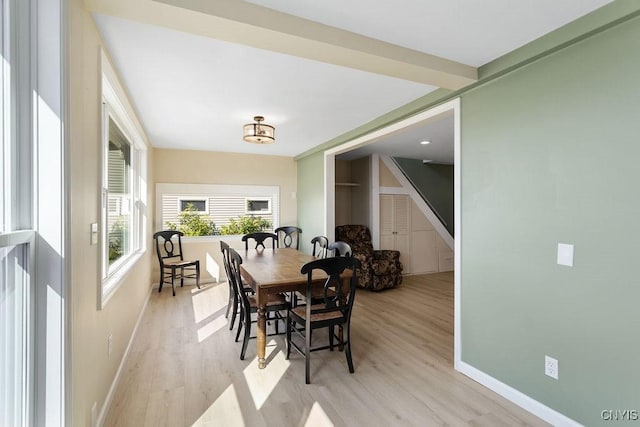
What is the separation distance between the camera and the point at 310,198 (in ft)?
18.5

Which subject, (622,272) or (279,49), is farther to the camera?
Answer: (279,49)

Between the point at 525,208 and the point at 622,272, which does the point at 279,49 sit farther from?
the point at 622,272

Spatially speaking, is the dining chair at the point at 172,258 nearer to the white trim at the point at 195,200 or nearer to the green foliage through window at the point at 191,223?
the green foliage through window at the point at 191,223

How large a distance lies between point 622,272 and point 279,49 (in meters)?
2.29

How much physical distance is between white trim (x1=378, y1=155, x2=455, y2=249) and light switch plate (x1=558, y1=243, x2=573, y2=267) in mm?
4217

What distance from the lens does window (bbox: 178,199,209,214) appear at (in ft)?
18.3

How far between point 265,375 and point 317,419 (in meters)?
0.68

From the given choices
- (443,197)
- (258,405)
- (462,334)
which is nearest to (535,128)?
(462,334)

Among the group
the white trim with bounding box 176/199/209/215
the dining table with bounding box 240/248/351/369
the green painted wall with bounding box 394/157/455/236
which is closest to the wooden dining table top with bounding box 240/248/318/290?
the dining table with bounding box 240/248/351/369

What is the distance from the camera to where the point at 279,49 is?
1861 millimetres

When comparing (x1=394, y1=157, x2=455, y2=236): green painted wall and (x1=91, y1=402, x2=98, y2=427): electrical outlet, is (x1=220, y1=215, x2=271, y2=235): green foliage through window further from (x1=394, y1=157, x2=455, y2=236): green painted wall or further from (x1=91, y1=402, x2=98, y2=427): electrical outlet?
(x1=91, y1=402, x2=98, y2=427): electrical outlet

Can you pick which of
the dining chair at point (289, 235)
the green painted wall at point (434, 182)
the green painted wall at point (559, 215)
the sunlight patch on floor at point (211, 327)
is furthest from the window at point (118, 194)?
the green painted wall at point (434, 182)

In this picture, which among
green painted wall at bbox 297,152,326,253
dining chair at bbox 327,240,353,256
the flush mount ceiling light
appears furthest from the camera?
green painted wall at bbox 297,152,326,253

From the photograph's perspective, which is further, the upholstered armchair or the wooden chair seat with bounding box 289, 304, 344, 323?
the upholstered armchair
